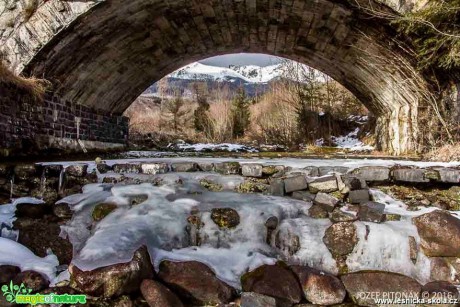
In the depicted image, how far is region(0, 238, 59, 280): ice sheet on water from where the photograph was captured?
149 inches

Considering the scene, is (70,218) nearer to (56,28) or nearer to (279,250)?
(279,250)

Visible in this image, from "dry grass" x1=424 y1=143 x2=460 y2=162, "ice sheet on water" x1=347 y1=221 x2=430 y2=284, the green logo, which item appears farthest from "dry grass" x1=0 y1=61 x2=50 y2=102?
"dry grass" x1=424 y1=143 x2=460 y2=162

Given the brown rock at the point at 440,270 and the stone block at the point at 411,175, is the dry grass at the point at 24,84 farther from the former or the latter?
the brown rock at the point at 440,270

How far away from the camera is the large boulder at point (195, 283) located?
3533 mm

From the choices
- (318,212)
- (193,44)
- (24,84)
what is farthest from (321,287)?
(193,44)

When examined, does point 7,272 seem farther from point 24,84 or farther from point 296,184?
point 24,84

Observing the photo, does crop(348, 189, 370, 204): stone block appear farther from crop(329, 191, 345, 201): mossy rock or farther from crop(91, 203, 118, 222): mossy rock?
crop(91, 203, 118, 222): mossy rock

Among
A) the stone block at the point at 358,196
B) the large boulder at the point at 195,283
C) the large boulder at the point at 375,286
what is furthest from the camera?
the stone block at the point at 358,196

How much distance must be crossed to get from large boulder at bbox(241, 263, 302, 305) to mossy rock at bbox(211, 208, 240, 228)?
68 centimetres

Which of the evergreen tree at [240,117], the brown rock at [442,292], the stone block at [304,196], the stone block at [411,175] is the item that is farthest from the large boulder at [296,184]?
the evergreen tree at [240,117]

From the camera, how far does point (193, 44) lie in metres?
9.30

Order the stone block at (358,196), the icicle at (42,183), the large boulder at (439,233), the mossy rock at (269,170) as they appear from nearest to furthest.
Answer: the large boulder at (439,233) → the stone block at (358,196) → the icicle at (42,183) → the mossy rock at (269,170)

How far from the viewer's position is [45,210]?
4766 mm

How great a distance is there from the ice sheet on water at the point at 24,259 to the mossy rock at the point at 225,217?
1.76 meters
